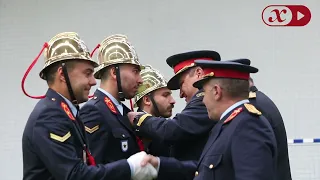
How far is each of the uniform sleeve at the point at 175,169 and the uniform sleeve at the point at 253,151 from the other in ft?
2.71

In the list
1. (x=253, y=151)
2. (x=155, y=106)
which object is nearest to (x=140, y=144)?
(x=155, y=106)

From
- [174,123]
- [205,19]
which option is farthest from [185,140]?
[205,19]

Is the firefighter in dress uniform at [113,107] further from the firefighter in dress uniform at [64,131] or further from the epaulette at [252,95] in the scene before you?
the epaulette at [252,95]

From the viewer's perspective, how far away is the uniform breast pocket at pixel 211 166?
272 centimetres

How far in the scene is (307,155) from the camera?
5531mm

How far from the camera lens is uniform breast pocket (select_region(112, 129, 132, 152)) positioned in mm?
3391

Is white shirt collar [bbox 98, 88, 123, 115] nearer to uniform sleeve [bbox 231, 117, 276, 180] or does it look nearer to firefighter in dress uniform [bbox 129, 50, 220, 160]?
firefighter in dress uniform [bbox 129, 50, 220, 160]

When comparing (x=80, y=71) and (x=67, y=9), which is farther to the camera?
(x=67, y=9)

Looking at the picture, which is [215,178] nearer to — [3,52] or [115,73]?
[115,73]

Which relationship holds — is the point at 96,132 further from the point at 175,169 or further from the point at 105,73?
the point at 175,169

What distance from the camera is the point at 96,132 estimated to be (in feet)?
11.1

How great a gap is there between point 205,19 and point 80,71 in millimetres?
2554

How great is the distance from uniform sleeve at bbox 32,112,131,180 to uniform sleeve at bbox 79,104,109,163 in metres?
0.32

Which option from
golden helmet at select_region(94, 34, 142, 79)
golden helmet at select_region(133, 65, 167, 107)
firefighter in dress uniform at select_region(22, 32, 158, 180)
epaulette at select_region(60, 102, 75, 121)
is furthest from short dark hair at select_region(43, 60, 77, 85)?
golden helmet at select_region(133, 65, 167, 107)
